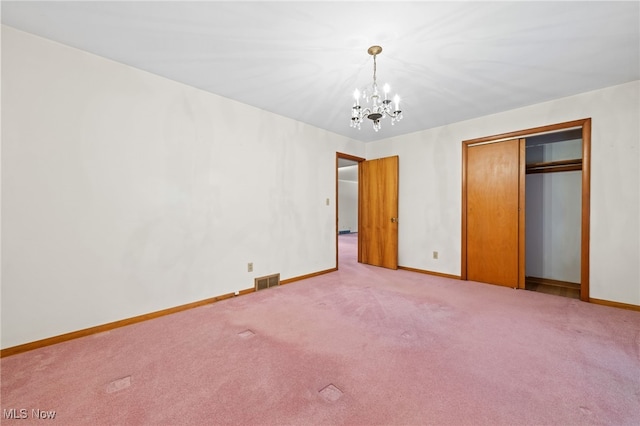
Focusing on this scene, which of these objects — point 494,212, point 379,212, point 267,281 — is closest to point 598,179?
point 494,212

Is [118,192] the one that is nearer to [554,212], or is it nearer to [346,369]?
[346,369]

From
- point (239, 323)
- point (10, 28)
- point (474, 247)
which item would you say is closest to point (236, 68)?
point (10, 28)

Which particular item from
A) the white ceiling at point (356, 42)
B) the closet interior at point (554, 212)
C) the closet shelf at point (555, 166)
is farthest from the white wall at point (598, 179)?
the closet shelf at point (555, 166)

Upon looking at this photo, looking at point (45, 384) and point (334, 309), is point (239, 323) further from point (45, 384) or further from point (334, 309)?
point (45, 384)

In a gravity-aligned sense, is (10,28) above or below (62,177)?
above

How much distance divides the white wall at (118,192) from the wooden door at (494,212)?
3.00 metres

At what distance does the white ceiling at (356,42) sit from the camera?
6.04 feet

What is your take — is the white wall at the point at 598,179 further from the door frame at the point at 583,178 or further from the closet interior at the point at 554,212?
the closet interior at the point at 554,212

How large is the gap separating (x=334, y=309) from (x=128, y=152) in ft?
8.68

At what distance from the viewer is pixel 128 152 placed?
2553 millimetres

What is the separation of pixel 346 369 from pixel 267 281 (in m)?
2.09

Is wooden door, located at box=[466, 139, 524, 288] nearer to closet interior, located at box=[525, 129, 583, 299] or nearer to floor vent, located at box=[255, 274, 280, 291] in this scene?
closet interior, located at box=[525, 129, 583, 299]

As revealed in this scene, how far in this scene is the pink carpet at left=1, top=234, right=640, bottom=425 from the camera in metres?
1.44

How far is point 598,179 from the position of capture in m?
3.09
